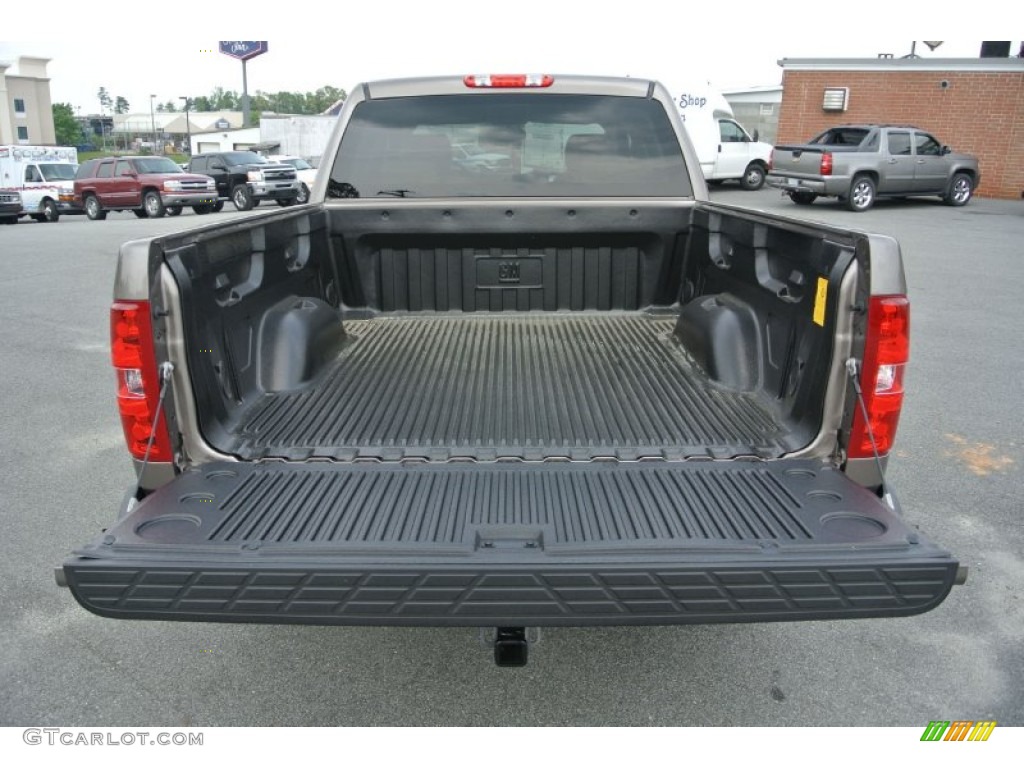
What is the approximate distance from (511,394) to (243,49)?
5736 centimetres

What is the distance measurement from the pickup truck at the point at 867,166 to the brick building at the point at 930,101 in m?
4.07

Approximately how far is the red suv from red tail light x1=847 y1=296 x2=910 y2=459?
953 inches

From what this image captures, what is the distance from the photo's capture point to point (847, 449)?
2.58 m

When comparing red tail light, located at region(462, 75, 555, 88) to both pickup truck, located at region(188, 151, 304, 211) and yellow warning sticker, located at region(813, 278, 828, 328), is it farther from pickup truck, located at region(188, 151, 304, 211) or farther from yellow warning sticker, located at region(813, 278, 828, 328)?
pickup truck, located at region(188, 151, 304, 211)

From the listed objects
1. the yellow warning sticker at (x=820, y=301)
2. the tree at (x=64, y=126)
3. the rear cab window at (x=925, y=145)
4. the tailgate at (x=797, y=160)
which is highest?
the tree at (x=64, y=126)

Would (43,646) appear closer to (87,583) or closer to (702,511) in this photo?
(87,583)

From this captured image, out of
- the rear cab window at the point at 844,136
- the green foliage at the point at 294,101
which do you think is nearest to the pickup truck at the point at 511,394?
the rear cab window at the point at 844,136

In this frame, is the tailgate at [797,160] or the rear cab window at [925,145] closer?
the tailgate at [797,160]

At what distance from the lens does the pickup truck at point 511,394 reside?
2010 mm

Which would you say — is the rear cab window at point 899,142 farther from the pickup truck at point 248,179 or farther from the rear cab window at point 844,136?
the pickup truck at point 248,179

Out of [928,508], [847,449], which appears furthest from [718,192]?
[847,449]

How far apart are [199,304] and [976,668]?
313 centimetres

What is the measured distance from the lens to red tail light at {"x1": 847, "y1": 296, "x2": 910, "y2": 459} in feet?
7.95

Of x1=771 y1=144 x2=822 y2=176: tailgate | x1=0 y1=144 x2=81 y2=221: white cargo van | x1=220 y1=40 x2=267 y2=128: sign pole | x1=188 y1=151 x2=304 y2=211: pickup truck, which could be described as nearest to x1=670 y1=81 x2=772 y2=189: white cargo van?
x1=771 y1=144 x2=822 y2=176: tailgate
